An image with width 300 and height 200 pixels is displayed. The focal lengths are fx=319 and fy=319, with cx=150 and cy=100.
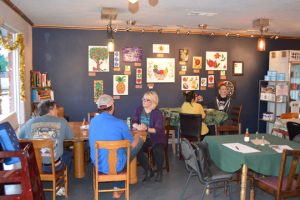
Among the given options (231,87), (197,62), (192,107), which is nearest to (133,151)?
Result: (192,107)

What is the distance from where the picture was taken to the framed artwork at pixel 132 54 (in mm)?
6734

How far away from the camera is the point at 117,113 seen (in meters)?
6.86

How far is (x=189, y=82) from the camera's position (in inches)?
281

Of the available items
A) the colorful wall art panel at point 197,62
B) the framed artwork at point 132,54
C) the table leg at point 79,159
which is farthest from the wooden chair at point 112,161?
the colorful wall art panel at point 197,62

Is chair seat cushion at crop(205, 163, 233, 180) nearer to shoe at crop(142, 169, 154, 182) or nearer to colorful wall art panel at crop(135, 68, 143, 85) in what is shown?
shoe at crop(142, 169, 154, 182)

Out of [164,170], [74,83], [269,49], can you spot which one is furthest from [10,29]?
[269,49]

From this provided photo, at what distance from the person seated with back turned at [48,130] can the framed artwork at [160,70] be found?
347 cm

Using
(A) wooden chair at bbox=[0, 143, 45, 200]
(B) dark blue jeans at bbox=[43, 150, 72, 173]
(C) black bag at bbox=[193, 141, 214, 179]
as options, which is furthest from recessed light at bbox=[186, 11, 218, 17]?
(A) wooden chair at bbox=[0, 143, 45, 200]

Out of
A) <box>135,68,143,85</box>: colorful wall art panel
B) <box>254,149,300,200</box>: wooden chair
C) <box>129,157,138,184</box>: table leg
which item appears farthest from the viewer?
<box>135,68,143,85</box>: colorful wall art panel

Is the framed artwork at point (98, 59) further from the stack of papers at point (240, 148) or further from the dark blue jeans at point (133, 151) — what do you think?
the stack of papers at point (240, 148)

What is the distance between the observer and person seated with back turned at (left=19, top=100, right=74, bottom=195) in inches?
138

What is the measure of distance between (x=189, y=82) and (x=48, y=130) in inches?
165

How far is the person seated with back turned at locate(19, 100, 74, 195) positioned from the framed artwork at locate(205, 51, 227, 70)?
438cm

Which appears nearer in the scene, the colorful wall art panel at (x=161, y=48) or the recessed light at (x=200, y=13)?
the recessed light at (x=200, y=13)
